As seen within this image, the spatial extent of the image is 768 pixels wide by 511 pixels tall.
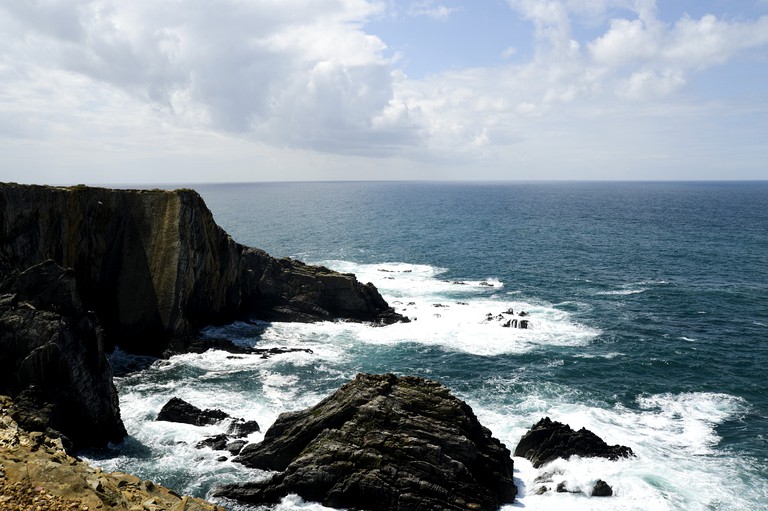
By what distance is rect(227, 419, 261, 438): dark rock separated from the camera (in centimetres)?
3528

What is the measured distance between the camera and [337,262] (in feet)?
324

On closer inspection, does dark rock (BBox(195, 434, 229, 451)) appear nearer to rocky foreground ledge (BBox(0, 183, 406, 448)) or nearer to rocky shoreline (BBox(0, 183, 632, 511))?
rocky shoreline (BBox(0, 183, 632, 511))

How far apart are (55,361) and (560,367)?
39051mm

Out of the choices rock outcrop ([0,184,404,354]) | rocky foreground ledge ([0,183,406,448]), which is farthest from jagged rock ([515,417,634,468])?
rock outcrop ([0,184,404,354])

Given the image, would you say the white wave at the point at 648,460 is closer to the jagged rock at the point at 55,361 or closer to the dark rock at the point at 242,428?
the dark rock at the point at 242,428

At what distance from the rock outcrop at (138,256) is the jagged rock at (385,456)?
2454cm

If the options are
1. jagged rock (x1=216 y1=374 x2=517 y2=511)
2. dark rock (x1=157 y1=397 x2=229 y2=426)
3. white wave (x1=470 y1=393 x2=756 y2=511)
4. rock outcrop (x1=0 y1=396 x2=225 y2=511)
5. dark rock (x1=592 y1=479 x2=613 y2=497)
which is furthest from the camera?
dark rock (x1=157 y1=397 x2=229 y2=426)

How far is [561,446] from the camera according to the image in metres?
33.2

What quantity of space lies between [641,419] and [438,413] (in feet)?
58.8

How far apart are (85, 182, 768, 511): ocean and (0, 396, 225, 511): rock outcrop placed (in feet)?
33.7

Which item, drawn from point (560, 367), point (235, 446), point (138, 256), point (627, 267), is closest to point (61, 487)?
point (235, 446)

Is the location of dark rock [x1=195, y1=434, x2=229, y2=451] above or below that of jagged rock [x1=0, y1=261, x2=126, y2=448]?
below

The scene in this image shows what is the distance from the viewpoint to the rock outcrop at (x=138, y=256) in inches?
1810

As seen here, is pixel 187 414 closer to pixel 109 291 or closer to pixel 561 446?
pixel 109 291
